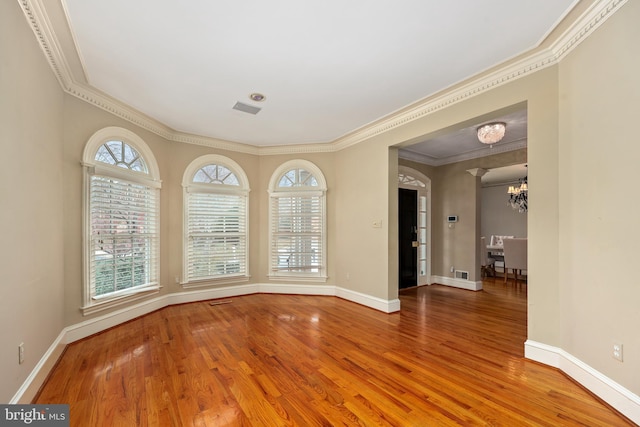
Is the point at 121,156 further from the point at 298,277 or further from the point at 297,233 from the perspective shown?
the point at 298,277

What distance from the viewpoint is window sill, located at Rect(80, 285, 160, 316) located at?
3.28 meters

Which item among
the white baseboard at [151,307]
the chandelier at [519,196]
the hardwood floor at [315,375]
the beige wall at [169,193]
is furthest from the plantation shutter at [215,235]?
the chandelier at [519,196]

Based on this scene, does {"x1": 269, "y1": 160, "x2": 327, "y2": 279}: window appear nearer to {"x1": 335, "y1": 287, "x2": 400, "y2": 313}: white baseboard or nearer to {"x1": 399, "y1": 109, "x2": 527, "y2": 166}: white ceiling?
{"x1": 335, "y1": 287, "x2": 400, "y2": 313}: white baseboard

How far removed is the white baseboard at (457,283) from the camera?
580 centimetres

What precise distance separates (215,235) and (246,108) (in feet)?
7.81

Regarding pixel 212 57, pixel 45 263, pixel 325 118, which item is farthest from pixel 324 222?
pixel 45 263

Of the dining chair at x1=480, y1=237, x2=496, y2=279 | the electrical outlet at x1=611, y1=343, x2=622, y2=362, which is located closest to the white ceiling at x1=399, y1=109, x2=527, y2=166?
the dining chair at x1=480, y1=237, x2=496, y2=279

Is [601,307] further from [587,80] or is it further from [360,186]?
[360,186]

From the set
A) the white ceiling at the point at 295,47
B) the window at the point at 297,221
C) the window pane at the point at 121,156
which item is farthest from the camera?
the window at the point at 297,221

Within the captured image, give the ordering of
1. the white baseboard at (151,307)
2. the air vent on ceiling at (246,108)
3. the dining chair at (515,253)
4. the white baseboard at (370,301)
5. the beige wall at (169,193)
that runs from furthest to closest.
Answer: the dining chair at (515,253)
the white baseboard at (370,301)
the air vent on ceiling at (246,108)
the beige wall at (169,193)
the white baseboard at (151,307)

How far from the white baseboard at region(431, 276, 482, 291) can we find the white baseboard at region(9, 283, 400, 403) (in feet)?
7.99

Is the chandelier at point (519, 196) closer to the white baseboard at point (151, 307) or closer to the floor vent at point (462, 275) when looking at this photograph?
the floor vent at point (462, 275)

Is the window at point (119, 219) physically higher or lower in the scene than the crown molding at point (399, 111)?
lower
